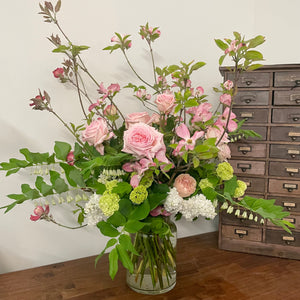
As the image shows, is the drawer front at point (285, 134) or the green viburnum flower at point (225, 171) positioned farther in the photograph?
the drawer front at point (285, 134)

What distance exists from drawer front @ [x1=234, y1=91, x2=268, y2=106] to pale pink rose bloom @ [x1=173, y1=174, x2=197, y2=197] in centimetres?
48

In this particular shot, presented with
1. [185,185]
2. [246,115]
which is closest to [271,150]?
[246,115]

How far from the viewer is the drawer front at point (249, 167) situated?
117 cm

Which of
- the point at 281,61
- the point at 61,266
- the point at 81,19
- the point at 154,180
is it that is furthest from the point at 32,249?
the point at 281,61

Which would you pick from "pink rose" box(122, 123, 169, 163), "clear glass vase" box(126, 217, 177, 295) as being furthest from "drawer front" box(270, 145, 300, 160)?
"pink rose" box(122, 123, 169, 163)

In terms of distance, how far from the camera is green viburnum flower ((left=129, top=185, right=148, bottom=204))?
30.2 inches

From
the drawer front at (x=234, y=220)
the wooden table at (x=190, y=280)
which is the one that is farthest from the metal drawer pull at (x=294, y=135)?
the wooden table at (x=190, y=280)

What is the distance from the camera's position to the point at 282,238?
1173mm

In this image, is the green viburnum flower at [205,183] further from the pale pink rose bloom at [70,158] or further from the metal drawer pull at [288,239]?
the metal drawer pull at [288,239]

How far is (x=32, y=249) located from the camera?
1.10m

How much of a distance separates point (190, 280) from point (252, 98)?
662mm

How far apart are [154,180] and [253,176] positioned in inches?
19.7

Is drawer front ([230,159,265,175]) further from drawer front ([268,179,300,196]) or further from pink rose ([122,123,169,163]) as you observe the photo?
pink rose ([122,123,169,163])

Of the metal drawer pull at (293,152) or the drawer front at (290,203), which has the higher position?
the metal drawer pull at (293,152)
